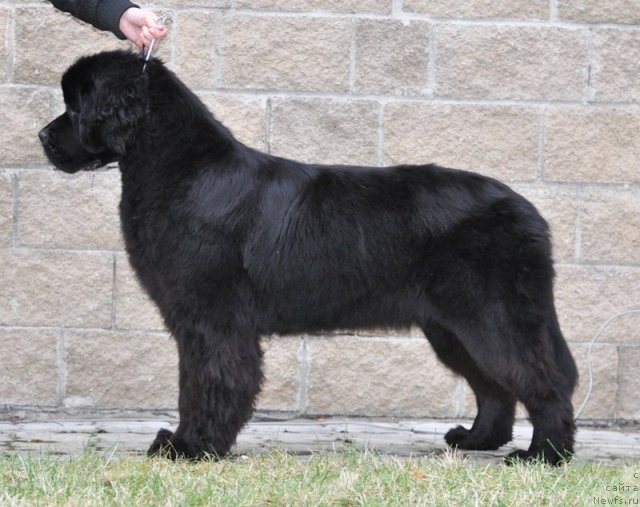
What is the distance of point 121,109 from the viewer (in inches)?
165

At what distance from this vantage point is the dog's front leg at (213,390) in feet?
13.6

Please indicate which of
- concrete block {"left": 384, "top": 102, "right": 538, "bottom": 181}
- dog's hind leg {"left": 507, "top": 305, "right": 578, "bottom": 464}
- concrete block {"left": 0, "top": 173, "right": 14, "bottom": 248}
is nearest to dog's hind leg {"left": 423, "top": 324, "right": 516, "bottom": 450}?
dog's hind leg {"left": 507, "top": 305, "right": 578, "bottom": 464}

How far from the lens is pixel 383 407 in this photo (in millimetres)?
5457

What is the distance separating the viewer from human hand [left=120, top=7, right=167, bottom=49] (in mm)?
4160

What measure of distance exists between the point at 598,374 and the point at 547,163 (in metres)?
1.10

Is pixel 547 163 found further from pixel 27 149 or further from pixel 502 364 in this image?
pixel 27 149

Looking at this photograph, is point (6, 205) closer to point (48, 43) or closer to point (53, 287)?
point (53, 287)

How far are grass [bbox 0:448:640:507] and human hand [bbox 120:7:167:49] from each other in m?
1.62

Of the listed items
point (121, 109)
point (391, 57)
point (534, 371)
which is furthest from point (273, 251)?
point (391, 57)

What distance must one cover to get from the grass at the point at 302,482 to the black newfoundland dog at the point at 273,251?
1.05ft

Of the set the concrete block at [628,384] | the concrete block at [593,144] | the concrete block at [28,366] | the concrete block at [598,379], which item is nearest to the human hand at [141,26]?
the concrete block at [28,366]

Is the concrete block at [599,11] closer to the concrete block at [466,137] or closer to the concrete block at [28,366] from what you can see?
the concrete block at [466,137]

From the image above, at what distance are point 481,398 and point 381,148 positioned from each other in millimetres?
1434

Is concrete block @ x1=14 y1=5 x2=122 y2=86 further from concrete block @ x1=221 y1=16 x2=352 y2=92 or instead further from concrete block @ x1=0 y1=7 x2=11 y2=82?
concrete block @ x1=221 y1=16 x2=352 y2=92
